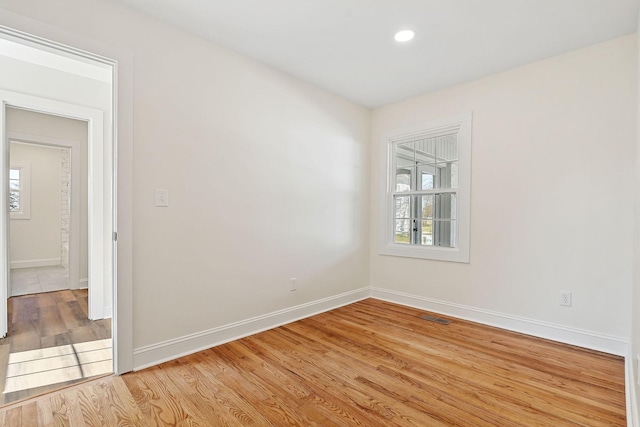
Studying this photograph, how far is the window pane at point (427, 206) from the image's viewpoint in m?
3.78

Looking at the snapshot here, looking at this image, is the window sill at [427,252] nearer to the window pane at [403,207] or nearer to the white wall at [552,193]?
the white wall at [552,193]

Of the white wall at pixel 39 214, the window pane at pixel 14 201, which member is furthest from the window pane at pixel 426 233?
the window pane at pixel 14 201

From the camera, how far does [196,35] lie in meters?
2.51

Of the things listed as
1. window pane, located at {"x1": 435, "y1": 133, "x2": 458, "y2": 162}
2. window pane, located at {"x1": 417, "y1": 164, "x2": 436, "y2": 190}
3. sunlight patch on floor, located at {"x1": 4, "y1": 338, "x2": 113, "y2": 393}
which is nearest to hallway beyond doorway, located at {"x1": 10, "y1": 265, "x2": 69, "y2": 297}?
sunlight patch on floor, located at {"x1": 4, "y1": 338, "x2": 113, "y2": 393}

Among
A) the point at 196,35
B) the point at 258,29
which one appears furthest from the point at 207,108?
the point at 258,29

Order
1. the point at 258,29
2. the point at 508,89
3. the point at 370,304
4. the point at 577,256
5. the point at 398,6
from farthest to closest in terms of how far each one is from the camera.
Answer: the point at 370,304 < the point at 508,89 < the point at 577,256 < the point at 258,29 < the point at 398,6

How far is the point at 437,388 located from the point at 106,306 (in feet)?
11.0

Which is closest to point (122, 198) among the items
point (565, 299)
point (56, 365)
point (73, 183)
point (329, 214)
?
point (56, 365)

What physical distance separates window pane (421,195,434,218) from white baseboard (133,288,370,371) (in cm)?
143

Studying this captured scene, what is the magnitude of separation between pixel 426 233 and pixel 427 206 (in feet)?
1.08

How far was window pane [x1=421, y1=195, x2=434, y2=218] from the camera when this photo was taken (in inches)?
149

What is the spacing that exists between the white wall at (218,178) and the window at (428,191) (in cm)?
75

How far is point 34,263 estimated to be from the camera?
251 inches

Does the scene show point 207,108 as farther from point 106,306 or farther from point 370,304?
point 370,304
